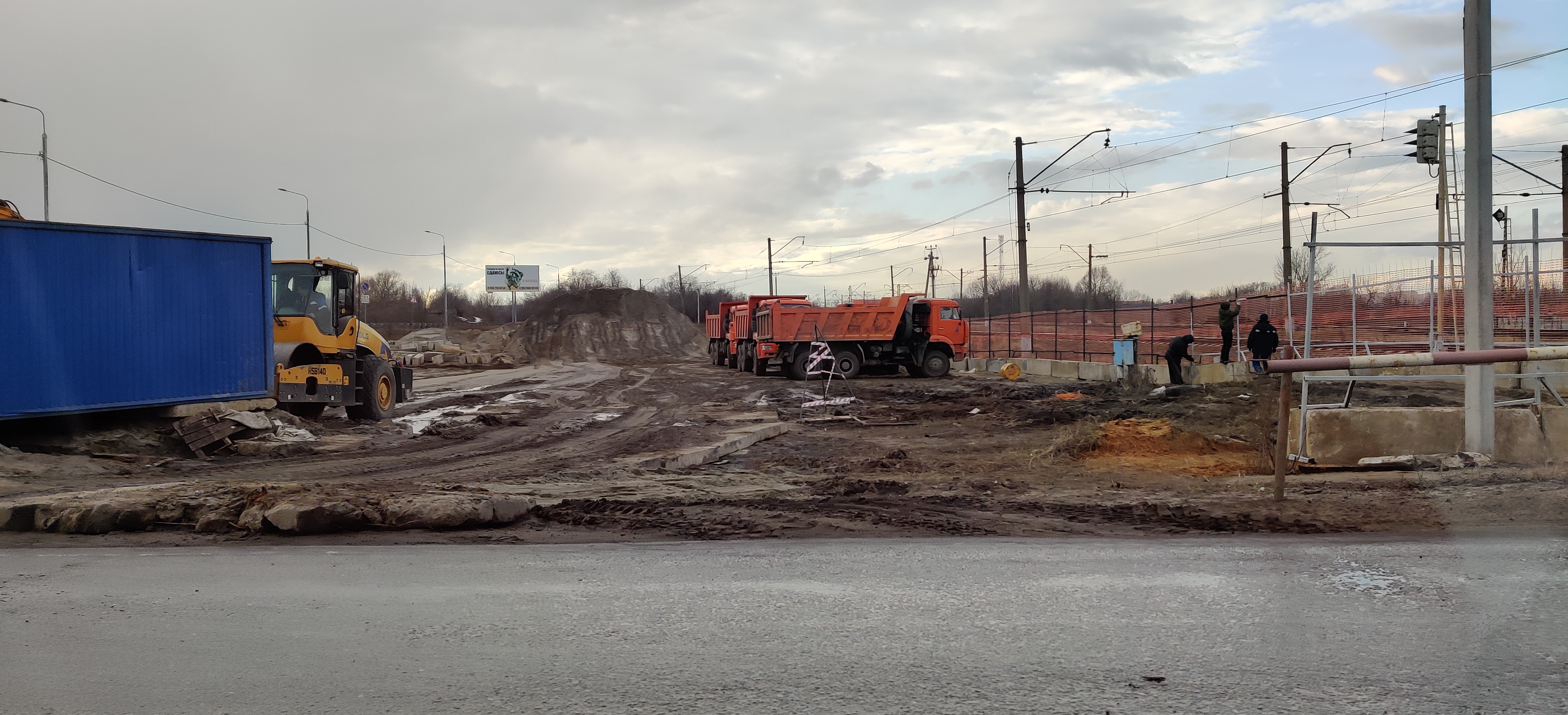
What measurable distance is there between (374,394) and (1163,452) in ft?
43.0

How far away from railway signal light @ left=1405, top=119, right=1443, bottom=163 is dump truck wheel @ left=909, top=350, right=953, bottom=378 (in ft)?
50.7

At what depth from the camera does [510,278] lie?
109 m

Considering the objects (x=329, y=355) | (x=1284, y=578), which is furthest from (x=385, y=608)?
(x=329, y=355)

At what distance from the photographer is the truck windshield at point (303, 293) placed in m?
17.2

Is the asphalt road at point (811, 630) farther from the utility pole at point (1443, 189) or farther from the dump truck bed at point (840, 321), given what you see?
the dump truck bed at point (840, 321)

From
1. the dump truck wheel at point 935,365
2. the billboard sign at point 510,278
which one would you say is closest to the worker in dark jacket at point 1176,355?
the dump truck wheel at point 935,365

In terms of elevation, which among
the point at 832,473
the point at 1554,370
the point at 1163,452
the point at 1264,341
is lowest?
the point at 832,473

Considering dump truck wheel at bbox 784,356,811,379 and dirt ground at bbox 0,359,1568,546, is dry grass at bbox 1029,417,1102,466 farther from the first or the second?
dump truck wheel at bbox 784,356,811,379

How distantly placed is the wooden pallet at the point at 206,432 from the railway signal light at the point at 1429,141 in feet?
77.2

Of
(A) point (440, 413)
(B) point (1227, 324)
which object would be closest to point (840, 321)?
(B) point (1227, 324)

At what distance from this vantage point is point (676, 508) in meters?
8.66

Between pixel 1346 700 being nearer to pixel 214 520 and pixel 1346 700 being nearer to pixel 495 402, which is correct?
pixel 214 520

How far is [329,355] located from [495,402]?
6.73 meters

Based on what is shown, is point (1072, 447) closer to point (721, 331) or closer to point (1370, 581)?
point (1370, 581)
